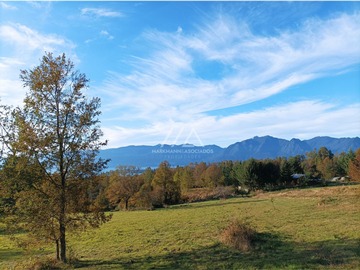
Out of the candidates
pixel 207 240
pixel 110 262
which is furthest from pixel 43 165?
pixel 207 240

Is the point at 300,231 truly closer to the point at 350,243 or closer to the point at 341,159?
the point at 350,243

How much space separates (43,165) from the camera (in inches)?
578

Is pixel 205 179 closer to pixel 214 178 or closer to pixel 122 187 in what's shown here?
pixel 214 178

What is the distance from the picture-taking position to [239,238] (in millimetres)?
16656

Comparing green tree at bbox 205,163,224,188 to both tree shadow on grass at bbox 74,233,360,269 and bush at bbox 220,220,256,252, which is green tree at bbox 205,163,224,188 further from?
tree shadow on grass at bbox 74,233,360,269

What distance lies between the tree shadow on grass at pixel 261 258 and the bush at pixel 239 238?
1.32 feet

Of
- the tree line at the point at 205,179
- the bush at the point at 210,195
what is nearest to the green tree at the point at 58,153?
the tree line at the point at 205,179

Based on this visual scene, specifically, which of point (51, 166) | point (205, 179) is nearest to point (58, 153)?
point (51, 166)

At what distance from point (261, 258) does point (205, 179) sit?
90.9 metres

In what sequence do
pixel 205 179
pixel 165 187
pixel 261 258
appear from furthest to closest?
pixel 205 179, pixel 165 187, pixel 261 258

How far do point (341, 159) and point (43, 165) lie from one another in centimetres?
11989

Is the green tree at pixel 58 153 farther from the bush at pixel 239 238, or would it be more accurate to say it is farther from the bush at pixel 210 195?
the bush at pixel 210 195

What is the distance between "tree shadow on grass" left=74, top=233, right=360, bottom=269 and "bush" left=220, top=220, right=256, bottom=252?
40cm

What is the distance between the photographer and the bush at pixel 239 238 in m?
16.1
